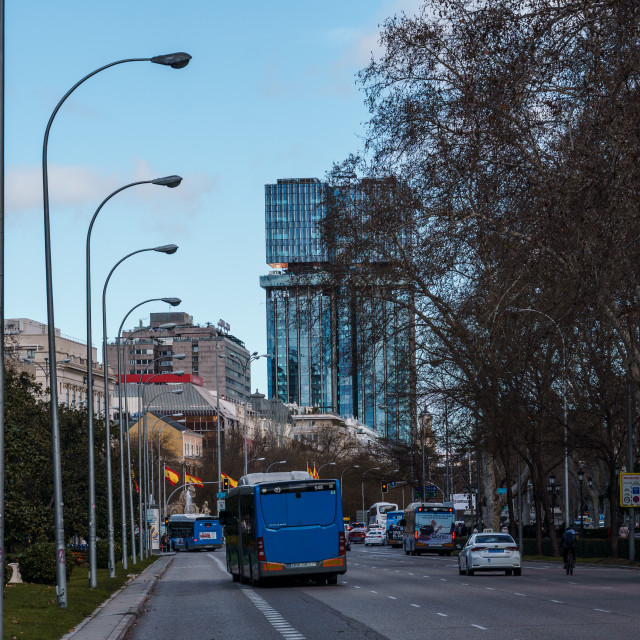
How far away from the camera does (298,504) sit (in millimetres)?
33625

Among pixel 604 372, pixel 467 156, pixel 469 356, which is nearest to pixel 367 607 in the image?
pixel 467 156

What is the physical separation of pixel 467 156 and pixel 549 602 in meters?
10.6

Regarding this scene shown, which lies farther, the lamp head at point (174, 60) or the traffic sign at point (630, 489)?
the traffic sign at point (630, 489)

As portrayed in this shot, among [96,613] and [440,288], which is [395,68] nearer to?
[440,288]

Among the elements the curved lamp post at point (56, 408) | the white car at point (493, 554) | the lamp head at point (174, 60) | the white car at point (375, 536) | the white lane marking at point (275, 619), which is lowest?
the white car at point (375, 536)

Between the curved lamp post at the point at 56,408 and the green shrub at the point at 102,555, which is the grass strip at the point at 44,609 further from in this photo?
the green shrub at the point at 102,555

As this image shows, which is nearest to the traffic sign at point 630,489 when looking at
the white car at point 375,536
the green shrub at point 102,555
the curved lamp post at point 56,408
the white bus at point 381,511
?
the curved lamp post at point 56,408

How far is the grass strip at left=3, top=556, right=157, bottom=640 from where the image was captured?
19.7m

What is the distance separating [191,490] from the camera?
140750 millimetres

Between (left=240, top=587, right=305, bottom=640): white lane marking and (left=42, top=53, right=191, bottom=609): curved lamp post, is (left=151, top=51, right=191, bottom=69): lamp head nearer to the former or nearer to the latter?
(left=42, top=53, right=191, bottom=609): curved lamp post

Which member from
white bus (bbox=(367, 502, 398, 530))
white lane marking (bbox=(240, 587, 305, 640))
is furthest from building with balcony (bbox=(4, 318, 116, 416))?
white lane marking (bbox=(240, 587, 305, 640))

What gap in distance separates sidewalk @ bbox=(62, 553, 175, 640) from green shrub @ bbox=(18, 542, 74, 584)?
2.81m

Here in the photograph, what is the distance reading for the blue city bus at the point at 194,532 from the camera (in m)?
100

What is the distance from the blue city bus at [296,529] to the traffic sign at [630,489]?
11802 millimetres
